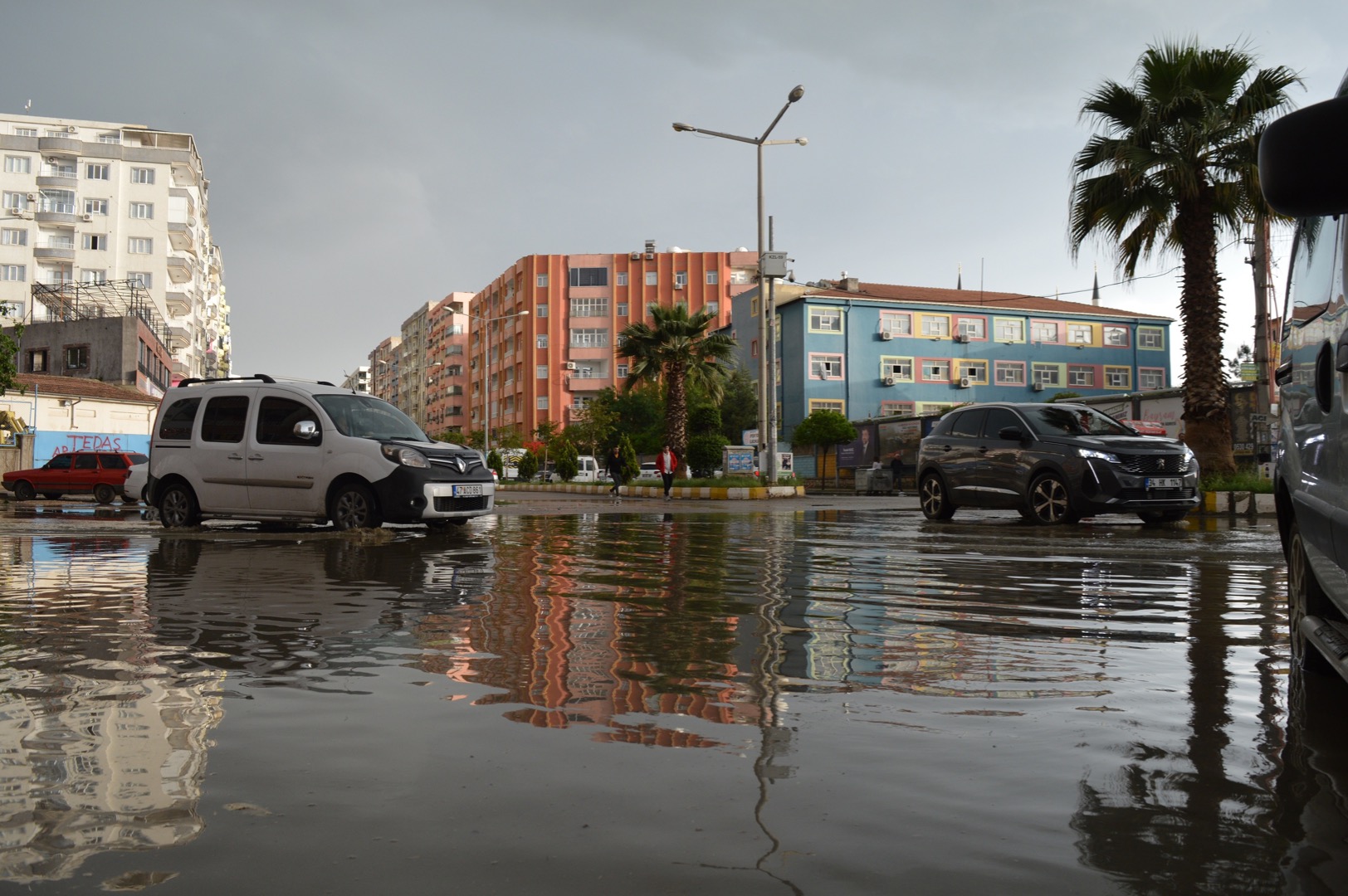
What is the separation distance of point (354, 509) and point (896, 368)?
197 feet

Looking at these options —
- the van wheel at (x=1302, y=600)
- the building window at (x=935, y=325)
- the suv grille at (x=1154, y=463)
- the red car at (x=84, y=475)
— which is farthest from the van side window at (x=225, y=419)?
the building window at (x=935, y=325)

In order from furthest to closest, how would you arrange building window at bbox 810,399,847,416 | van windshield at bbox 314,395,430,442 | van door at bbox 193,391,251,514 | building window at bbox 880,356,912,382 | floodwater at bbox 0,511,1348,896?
1. building window at bbox 880,356,912,382
2. building window at bbox 810,399,847,416
3. van door at bbox 193,391,251,514
4. van windshield at bbox 314,395,430,442
5. floodwater at bbox 0,511,1348,896

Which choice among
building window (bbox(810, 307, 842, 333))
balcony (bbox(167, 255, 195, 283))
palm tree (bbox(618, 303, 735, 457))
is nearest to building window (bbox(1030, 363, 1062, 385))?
building window (bbox(810, 307, 842, 333))

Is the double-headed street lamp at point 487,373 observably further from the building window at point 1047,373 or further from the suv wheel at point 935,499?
the suv wheel at point 935,499

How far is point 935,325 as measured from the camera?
70750mm

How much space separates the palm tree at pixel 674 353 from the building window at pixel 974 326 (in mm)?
32614

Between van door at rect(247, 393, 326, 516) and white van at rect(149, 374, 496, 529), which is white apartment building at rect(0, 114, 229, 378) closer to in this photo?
white van at rect(149, 374, 496, 529)

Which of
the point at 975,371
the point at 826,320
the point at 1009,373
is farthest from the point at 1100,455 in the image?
the point at 1009,373

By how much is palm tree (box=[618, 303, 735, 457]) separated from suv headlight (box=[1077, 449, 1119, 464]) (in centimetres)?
2804

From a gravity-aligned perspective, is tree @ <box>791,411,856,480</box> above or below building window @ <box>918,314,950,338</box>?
below

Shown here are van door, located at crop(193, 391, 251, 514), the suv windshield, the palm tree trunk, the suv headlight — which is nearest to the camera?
van door, located at crop(193, 391, 251, 514)

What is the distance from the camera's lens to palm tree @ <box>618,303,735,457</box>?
41875 mm

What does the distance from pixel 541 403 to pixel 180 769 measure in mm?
98105

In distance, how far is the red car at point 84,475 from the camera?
3042cm
